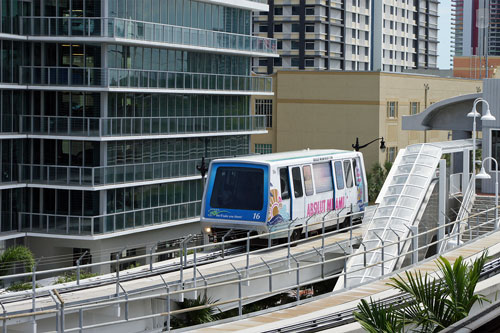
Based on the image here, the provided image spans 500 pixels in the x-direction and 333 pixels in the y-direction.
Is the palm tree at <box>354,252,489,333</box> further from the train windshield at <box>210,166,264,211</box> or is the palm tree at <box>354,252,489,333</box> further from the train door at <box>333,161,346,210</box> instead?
the train door at <box>333,161,346,210</box>

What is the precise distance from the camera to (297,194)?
29922 mm

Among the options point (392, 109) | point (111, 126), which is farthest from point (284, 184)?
point (392, 109)

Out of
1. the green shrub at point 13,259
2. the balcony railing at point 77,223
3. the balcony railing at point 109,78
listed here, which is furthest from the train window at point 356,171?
the balcony railing at point 109,78

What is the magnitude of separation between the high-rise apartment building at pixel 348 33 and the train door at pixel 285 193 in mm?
84132

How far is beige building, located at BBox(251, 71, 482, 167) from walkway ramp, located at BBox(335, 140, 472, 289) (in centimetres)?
3111

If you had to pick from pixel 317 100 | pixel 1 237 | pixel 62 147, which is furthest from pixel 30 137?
pixel 317 100

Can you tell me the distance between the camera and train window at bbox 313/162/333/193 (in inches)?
1224

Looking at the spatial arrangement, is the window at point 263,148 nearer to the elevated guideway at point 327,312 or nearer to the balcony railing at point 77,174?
the balcony railing at point 77,174

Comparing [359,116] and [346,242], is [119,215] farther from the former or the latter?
[359,116]

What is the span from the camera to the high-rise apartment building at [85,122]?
42750 millimetres

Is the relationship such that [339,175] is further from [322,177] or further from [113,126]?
[113,126]

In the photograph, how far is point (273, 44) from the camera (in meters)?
55.3

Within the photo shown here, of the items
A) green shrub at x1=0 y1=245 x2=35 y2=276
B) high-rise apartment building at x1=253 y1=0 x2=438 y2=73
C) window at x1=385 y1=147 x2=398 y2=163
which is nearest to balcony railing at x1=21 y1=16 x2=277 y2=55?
green shrub at x1=0 y1=245 x2=35 y2=276

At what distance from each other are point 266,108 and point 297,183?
40201 mm
